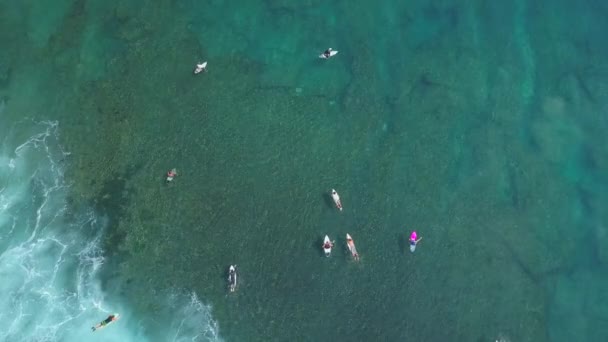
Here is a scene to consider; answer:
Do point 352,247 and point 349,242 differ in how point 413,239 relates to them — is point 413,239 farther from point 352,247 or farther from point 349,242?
point 349,242

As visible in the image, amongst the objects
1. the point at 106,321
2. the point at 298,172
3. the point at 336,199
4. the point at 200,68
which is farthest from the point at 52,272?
the point at 336,199

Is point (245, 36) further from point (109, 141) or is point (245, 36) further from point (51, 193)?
point (51, 193)

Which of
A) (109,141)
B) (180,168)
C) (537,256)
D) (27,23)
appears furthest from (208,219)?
(537,256)

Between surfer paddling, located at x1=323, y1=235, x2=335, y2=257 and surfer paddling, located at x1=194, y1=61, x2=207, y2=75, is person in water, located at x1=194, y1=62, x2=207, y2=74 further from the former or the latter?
surfer paddling, located at x1=323, y1=235, x2=335, y2=257

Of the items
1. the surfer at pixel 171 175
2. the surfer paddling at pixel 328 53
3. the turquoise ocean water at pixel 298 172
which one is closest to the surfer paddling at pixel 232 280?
the turquoise ocean water at pixel 298 172

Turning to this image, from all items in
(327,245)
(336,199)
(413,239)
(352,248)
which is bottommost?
(413,239)

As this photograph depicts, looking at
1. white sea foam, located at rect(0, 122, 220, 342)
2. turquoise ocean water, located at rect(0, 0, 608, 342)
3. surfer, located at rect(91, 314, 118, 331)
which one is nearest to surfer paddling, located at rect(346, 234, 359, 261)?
turquoise ocean water, located at rect(0, 0, 608, 342)
